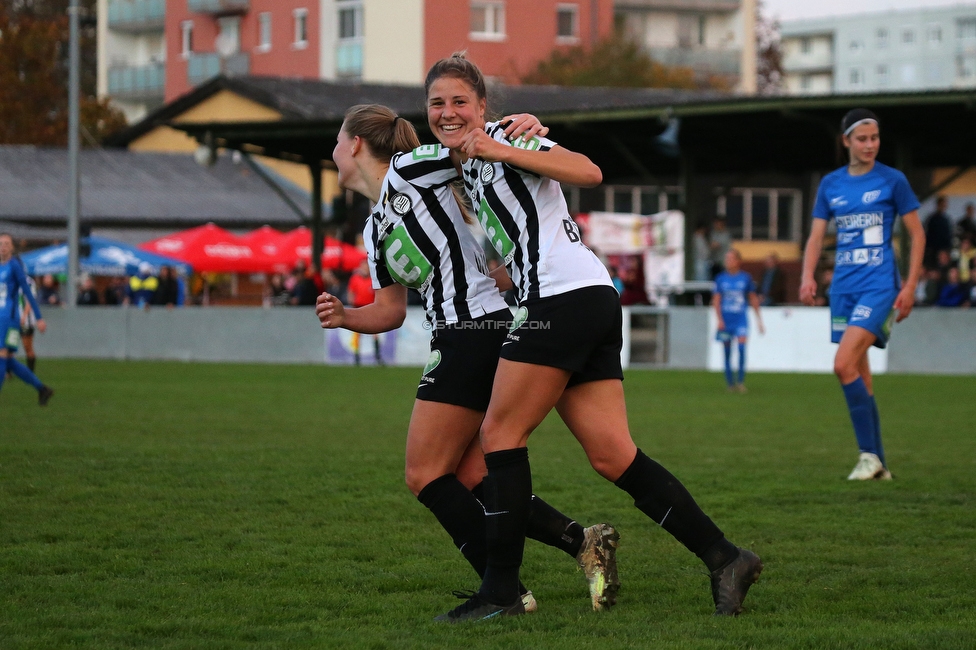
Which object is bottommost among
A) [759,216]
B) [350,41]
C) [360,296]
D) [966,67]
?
[360,296]

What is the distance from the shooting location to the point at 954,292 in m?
22.5

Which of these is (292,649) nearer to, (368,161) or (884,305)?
Answer: (368,161)

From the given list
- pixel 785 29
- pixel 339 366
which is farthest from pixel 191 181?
pixel 785 29

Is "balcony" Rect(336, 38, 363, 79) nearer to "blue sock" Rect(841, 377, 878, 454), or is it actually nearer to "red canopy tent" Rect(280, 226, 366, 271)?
"red canopy tent" Rect(280, 226, 366, 271)

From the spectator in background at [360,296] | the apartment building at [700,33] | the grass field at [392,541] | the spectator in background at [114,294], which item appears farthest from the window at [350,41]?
the grass field at [392,541]

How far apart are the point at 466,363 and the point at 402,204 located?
23.2 inches

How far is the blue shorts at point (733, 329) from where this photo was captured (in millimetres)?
18781

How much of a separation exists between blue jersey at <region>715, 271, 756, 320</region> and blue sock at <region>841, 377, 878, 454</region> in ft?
34.4

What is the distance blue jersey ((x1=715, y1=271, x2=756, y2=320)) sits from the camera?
62.3 ft

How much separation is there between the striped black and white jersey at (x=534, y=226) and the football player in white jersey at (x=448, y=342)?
0.79ft

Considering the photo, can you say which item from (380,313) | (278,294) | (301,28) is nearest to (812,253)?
(380,313)

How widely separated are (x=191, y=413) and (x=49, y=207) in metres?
32.5

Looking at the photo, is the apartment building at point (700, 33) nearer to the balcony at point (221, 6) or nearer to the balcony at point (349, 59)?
the balcony at point (349, 59)

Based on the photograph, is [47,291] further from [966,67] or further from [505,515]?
[966,67]
